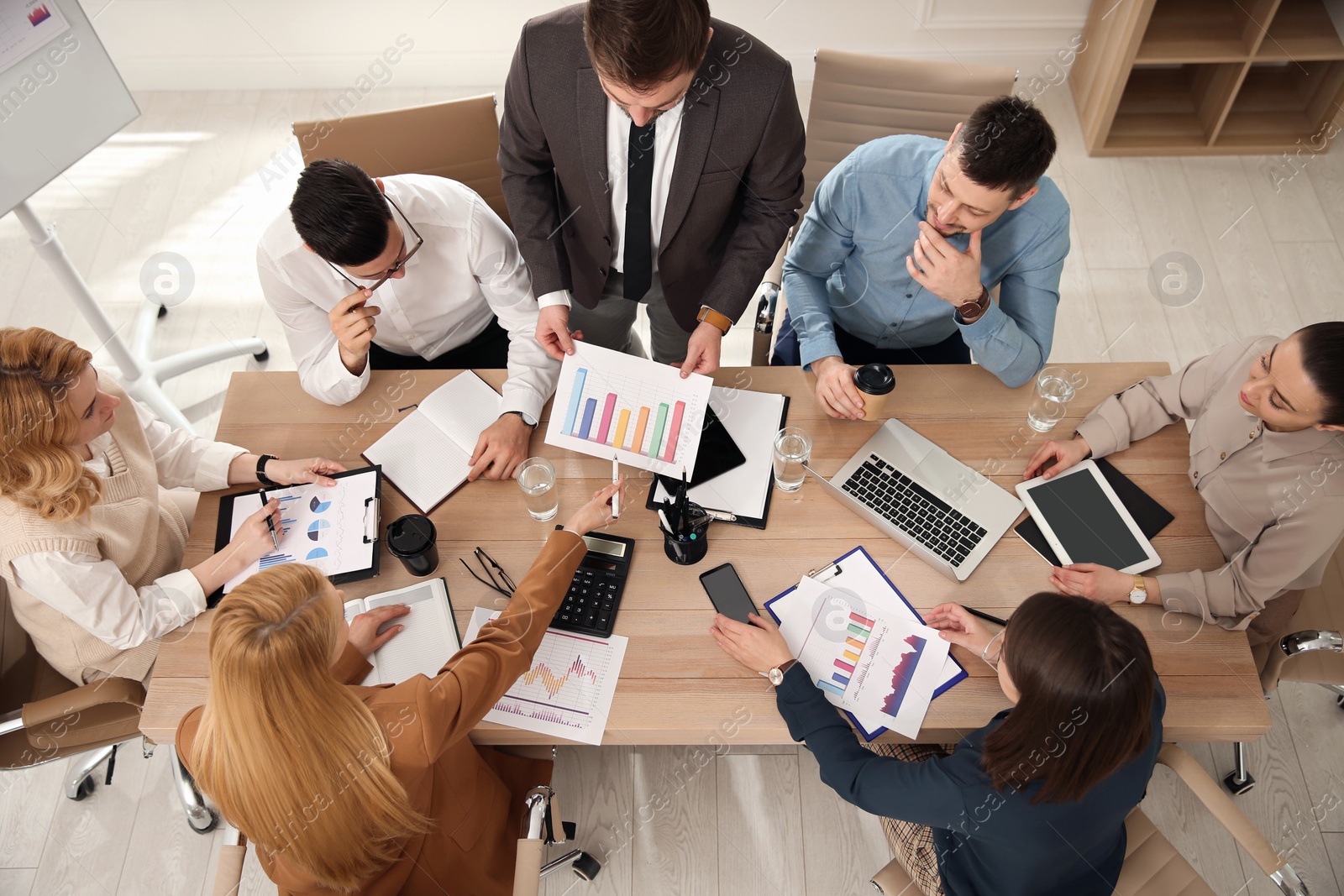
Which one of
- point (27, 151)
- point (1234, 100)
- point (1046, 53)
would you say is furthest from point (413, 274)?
point (1234, 100)

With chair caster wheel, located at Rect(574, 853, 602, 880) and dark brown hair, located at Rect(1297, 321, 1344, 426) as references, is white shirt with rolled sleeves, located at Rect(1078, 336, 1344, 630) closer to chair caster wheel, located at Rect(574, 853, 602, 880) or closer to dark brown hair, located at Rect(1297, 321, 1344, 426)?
dark brown hair, located at Rect(1297, 321, 1344, 426)

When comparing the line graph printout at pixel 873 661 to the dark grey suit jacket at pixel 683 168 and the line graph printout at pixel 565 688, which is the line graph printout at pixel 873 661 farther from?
the dark grey suit jacket at pixel 683 168

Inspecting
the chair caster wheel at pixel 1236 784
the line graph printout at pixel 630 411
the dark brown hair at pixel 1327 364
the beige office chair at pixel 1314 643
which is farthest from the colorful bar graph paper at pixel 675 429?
the chair caster wheel at pixel 1236 784

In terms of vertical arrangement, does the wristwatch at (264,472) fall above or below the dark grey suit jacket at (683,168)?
below

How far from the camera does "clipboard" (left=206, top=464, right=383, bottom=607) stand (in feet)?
6.06

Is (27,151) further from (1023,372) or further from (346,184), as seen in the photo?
(1023,372)

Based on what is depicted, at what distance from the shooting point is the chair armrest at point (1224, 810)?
5.24ft

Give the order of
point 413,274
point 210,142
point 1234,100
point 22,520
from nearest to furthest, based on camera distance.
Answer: point 22,520 → point 413,274 → point 1234,100 → point 210,142

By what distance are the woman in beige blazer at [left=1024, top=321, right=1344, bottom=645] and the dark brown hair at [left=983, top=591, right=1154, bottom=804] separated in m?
0.37

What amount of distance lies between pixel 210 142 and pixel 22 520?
9.51 feet

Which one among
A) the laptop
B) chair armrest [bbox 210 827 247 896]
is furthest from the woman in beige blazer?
chair armrest [bbox 210 827 247 896]

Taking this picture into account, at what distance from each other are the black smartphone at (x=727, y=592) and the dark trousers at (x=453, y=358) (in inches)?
41.1

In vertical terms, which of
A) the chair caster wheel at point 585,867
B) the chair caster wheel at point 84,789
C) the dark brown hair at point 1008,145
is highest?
the dark brown hair at point 1008,145

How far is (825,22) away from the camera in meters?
3.85
